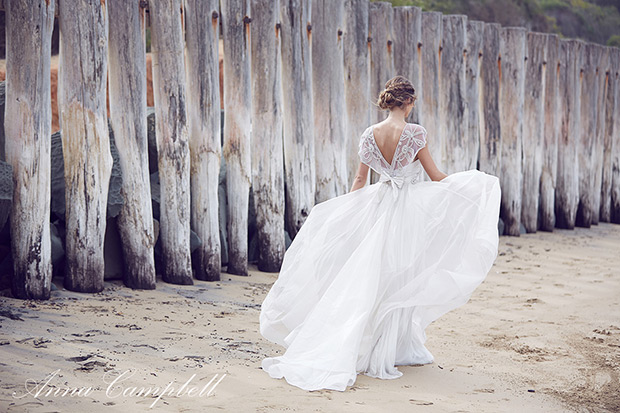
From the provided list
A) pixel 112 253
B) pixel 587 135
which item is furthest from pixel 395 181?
pixel 587 135

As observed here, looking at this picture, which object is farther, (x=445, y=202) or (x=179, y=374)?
(x=445, y=202)

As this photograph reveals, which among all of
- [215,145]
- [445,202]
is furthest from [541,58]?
[445,202]

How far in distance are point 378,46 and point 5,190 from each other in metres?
4.43

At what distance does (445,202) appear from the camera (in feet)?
14.8

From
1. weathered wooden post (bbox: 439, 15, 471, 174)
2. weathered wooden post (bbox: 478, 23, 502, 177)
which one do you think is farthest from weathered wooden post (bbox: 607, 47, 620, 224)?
weathered wooden post (bbox: 439, 15, 471, 174)

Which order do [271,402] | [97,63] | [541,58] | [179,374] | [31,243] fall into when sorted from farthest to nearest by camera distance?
[541,58]
[97,63]
[31,243]
[179,374]
[271,402]

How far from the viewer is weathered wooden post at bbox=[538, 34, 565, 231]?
401 inches

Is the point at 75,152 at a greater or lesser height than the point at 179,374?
greater

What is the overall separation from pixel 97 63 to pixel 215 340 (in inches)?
96.3

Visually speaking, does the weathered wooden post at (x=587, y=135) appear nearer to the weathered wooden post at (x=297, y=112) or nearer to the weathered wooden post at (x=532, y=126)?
the weathered wooden post at (x=532, y=126)

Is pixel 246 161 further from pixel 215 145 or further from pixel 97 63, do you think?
pixel 97 63

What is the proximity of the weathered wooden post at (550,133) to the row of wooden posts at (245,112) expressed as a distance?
20 mm

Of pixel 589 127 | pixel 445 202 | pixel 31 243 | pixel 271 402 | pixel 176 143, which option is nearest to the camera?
pixel 271 402

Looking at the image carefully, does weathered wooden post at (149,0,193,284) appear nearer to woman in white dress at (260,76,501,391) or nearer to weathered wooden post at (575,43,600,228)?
woman in white dress at (260,76,501,391)
